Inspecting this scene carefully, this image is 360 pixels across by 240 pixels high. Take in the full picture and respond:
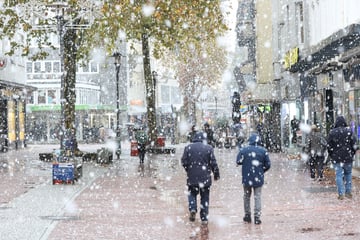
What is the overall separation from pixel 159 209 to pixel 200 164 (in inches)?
95.9

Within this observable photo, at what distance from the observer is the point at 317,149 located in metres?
22.7

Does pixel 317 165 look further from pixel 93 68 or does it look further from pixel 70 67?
pixel 93 68

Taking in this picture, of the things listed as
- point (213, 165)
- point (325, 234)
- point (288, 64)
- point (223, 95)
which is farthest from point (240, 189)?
point (223, 95)

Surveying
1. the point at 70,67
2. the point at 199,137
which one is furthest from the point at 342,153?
the point at 70,67

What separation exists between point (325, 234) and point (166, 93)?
9660cm

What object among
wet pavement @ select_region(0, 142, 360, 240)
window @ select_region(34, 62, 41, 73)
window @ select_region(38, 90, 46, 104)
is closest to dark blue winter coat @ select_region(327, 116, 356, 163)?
wet pavement @ select_region(0, 142, 360, 240)

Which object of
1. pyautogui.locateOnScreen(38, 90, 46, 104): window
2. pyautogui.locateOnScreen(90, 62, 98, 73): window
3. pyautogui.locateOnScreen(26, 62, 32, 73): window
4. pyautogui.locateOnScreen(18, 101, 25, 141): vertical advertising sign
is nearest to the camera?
pyautogui.locateOnScreen(18, 101, 25, 141): vertical advertising sign

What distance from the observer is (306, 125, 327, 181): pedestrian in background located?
22688 millimetres

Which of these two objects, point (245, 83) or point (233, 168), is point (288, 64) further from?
point (245, 83)

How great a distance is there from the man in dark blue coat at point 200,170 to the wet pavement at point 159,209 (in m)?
0.36

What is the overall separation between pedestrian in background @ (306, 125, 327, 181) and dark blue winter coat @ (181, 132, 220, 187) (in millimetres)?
9173

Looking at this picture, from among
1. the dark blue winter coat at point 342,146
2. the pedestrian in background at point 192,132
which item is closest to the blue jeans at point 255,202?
the pedestrian in background at point 192,132

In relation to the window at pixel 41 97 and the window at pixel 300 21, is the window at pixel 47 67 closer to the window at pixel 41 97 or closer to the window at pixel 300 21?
the window at pixel 41 97

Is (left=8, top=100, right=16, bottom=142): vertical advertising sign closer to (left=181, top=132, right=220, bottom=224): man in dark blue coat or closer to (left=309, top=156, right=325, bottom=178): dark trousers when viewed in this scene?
(left=309, top=156, right=325, bottom=178): dark trousers
